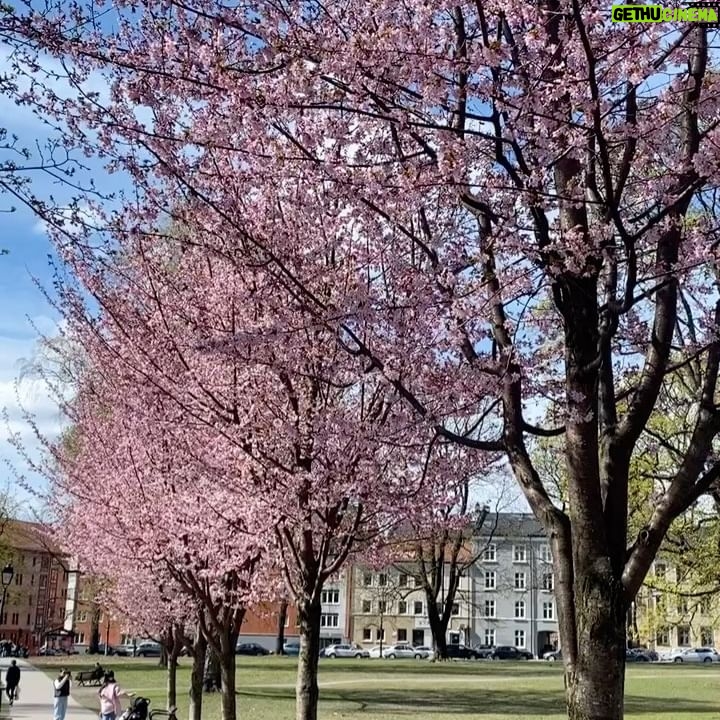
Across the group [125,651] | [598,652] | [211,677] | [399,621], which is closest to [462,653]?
[399,621]

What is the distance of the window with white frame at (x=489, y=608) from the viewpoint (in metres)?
82.6

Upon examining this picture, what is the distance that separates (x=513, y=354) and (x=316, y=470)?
2504 mm

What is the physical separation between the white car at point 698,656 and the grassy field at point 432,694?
Answer: 38.3 metres

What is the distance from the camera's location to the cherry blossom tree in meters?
5.02

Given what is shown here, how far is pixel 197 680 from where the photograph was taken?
15.0 m

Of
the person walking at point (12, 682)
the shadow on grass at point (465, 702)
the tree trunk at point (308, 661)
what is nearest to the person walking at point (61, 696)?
the person walking at point (12, 682)

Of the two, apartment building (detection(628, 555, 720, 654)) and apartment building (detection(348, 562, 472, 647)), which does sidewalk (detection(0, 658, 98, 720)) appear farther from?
apartment building (detection(348, 562, 472, 647))

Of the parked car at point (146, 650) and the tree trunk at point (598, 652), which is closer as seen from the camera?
the tree trunk at point (598, 652)

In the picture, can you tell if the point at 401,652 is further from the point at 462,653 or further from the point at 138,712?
the point at 138,712

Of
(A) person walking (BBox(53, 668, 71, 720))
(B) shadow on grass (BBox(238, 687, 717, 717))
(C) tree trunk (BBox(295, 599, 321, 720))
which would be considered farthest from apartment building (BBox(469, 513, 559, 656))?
(C) tree trunk (BBox(295, 599, 321, 720))

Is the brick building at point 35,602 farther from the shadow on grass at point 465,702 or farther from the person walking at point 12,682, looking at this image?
the shadow on grass at point 465,702

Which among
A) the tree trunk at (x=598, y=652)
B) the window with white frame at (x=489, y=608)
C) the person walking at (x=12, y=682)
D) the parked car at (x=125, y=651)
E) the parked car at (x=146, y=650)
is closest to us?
the tree trunk at (x=598, y=652)

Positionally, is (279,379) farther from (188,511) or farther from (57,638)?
(57,638)

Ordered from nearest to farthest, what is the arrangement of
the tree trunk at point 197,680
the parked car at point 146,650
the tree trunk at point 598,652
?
1. the tree trunk at point 598,652
2. the tree trunk at point 197,680
3. the parked car at point 146,650
